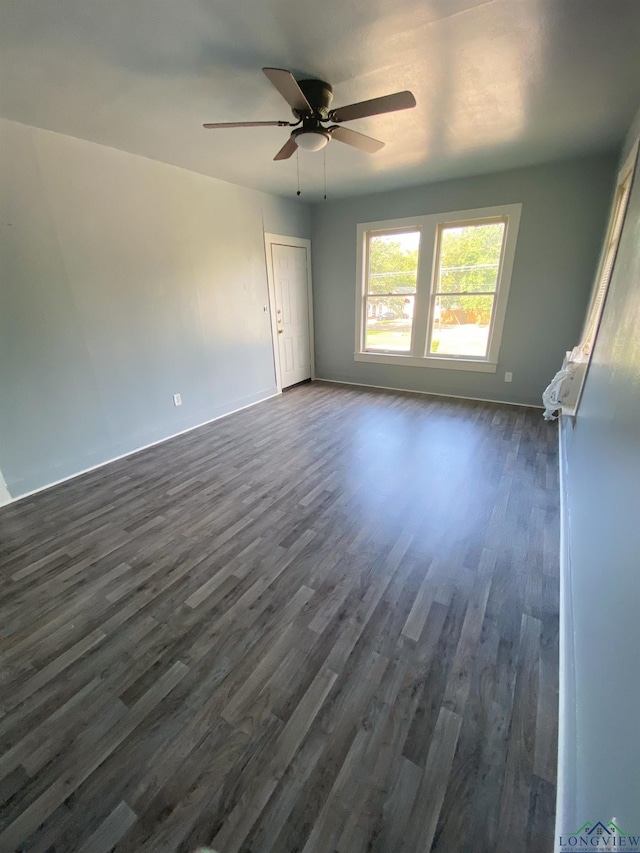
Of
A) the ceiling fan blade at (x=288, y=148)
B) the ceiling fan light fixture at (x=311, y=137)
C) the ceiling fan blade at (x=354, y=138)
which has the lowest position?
the ceiling fan light fixture at (x=311, y=137)

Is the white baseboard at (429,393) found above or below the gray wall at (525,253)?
below

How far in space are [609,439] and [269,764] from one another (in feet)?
5.74

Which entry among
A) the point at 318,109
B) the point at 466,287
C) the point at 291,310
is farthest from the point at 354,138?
the point at 291,310

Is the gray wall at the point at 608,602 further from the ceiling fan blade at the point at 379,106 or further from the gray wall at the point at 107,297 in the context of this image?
the gray wall at the point at 107,297

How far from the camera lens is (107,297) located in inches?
121

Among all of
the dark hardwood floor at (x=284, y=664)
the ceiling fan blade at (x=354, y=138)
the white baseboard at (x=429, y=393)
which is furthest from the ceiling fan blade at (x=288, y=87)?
the white baseboard at (x=429, y=393)

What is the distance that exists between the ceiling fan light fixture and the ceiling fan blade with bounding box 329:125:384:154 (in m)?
0.08

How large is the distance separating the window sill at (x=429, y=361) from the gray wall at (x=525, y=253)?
0.24ft

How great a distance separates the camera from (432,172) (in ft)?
12.5

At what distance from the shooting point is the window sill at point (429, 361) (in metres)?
4.55

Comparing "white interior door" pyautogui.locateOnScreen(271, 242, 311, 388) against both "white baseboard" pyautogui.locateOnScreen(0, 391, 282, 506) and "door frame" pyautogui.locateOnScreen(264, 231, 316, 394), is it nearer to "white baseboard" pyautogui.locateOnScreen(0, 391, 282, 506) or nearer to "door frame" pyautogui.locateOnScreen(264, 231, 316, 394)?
"door frame" pyautogui.locateOnScreen(264, 231, 316, 394)

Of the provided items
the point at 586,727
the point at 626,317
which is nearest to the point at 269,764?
the point at 586,727

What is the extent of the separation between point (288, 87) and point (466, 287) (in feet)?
11.0

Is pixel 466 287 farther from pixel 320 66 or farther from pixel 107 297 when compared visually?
pixel 107 297
